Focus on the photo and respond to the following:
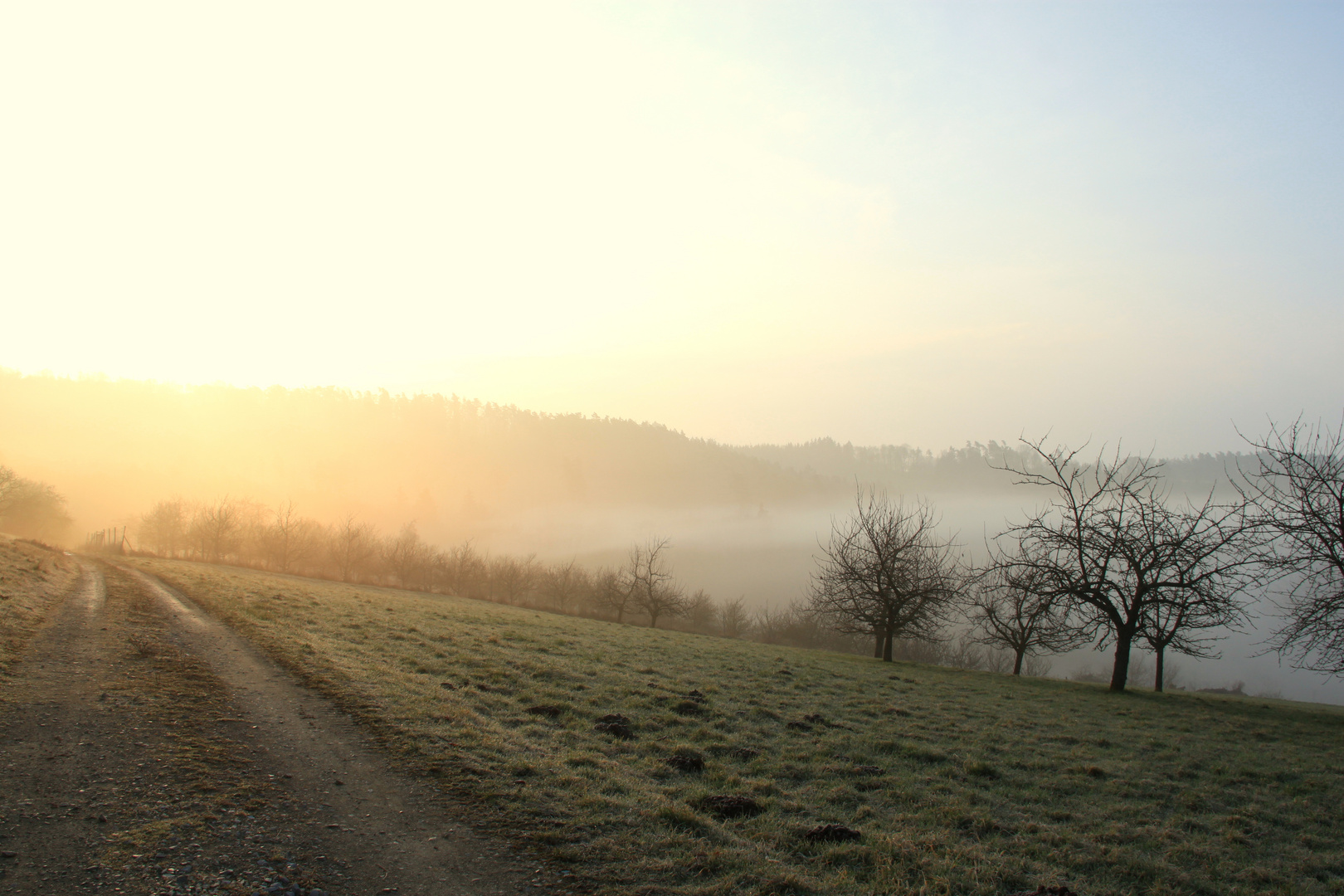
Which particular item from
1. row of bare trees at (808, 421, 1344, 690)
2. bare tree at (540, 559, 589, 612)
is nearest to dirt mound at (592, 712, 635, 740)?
row of bare trees at (808, 421, 1344, 690)

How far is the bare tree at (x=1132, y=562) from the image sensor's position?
81.1 feet

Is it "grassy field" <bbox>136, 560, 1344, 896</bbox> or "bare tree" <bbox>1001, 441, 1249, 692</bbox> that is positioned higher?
"bare tree" <bbox>1001, 441, 1249, 692</bbox>

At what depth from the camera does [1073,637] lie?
2691cm

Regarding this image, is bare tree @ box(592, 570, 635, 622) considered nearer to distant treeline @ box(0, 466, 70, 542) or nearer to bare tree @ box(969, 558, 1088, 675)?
bare tree @ box(969, 558, 1088, 675)

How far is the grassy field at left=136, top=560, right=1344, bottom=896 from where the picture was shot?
6.77 metres

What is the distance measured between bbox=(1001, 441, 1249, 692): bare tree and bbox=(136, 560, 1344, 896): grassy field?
5949 millimetres

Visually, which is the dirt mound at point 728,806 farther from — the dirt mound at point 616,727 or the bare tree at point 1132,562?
the bare tree at point 1132,562

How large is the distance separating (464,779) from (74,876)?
3729 mm

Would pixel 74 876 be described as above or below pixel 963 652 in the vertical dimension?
above

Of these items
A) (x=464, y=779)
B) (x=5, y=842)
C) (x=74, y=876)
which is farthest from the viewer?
(x=464, y=779)

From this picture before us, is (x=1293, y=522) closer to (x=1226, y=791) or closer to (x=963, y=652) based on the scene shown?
(x=1226, y=791)

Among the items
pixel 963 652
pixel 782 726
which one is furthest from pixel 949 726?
pixel 963 652

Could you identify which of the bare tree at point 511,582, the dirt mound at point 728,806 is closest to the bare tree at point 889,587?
the dirt mound at point 728,806

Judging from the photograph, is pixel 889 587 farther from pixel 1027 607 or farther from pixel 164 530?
pixel 164 530
